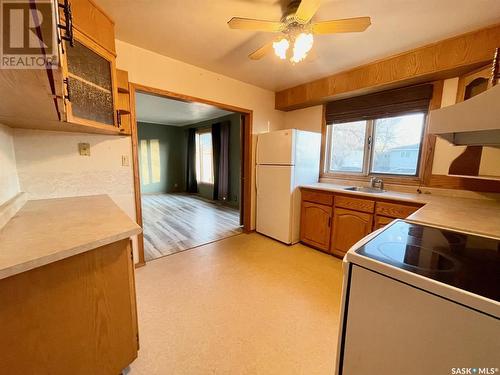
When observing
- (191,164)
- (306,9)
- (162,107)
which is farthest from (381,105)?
(191,164)

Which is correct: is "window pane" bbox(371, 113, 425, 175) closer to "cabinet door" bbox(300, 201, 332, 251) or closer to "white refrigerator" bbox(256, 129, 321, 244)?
"white refrigerator" bbox(256, 129, 321, 244)

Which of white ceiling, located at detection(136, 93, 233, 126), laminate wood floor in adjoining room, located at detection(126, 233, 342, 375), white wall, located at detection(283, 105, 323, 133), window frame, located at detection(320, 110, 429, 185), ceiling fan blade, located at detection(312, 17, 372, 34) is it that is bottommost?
laminate wood floor in adjoining room, located at detection(126, 233, 342, 375)

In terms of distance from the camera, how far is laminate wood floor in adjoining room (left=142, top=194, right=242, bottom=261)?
2977 mm

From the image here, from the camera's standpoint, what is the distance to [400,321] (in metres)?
0.73

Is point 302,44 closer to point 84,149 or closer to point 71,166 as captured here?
point 84,149

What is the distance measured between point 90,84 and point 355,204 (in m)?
2.72

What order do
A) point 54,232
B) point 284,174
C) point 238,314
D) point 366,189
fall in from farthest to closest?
point 284,174, point 366,189, point 238,314, point 54,232

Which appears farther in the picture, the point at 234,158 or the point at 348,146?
the point at 234,158

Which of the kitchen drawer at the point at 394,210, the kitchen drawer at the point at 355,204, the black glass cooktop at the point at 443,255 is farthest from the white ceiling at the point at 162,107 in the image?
the black glass cooktop at the point at 443,255

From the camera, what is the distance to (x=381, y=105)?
260cm

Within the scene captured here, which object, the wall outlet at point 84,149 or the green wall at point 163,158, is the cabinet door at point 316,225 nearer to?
the wall outlet at point 84,149

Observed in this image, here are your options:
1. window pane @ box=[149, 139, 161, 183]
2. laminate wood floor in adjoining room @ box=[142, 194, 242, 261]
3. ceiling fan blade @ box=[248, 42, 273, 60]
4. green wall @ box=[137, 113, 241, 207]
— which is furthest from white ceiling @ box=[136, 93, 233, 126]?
laminate wood floor in adjoining room @ box=[142, 194, 242, 261]

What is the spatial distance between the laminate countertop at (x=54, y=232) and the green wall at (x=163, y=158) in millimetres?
5510

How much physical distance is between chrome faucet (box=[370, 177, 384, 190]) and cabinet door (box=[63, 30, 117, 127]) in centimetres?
295
